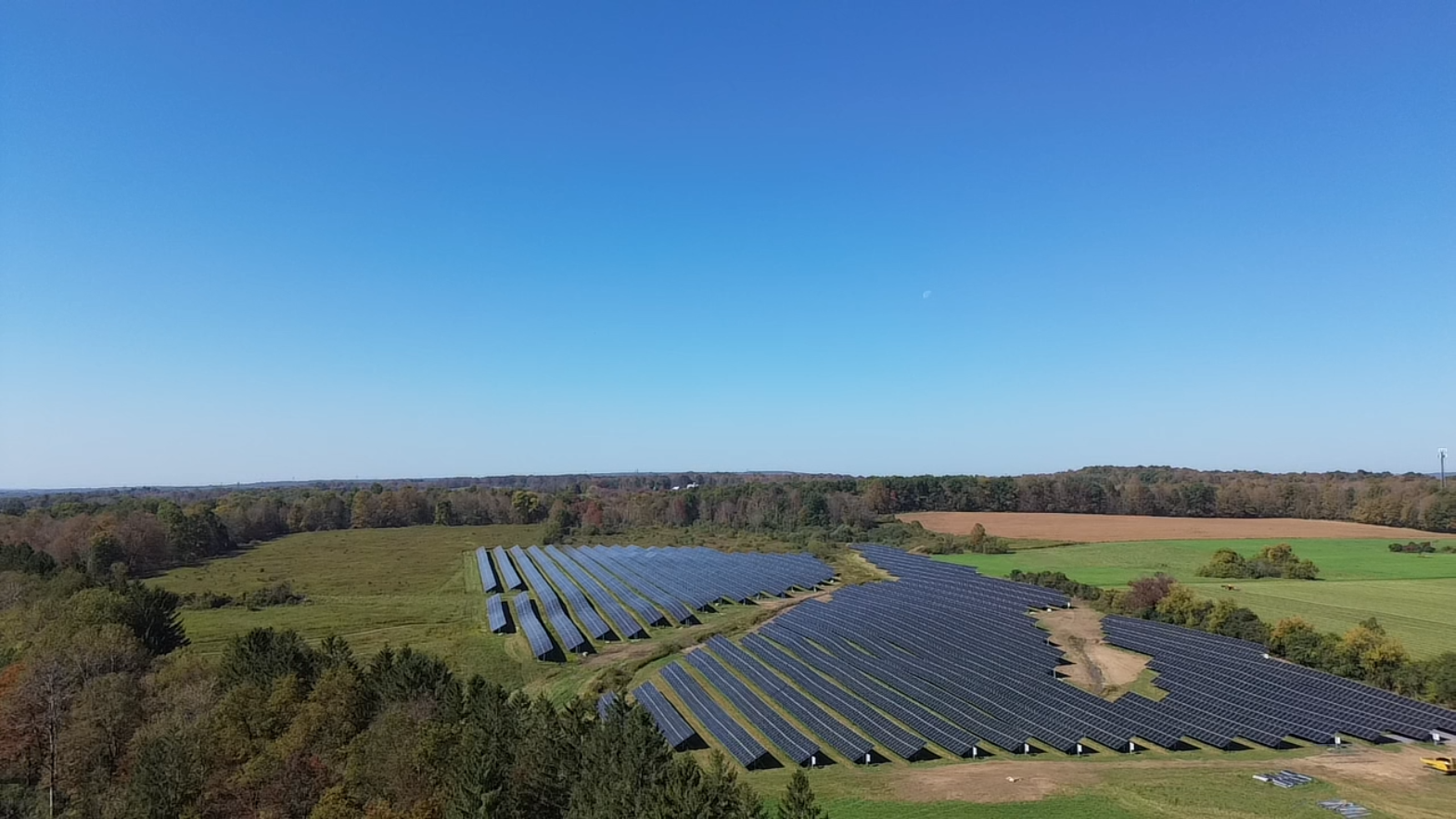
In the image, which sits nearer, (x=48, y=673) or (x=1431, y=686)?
(x=48, y=673)

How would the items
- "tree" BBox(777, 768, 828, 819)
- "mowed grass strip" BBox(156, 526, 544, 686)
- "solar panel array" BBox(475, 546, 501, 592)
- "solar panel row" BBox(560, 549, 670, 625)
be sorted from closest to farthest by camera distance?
"tree" BBox(777, 768, 828, 819) < "mowed grass strip" BBox(156, 526, 544, 686) < "solar panel row" BBox(560, 549, 670, 625) < "solar panel array" BBox(475, 546, 501, 592)

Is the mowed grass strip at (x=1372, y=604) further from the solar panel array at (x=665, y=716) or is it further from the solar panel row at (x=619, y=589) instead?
the solar panel row at (x=619, y=589)

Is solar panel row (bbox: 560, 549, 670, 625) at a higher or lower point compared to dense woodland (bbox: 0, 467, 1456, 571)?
lower

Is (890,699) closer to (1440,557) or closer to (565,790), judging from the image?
(565,790)

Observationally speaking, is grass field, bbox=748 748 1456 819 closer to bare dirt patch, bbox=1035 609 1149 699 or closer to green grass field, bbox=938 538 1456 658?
bare dirt patch, bbox=1035 609 1149 699

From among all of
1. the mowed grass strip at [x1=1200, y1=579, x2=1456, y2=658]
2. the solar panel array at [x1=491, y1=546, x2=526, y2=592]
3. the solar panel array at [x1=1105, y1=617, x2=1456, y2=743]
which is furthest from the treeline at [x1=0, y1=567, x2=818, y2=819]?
the mowed grass strip at [x1=1200, y1=579, x2=1456, y2=658]

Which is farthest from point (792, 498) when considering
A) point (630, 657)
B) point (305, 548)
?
point (630, 657)
